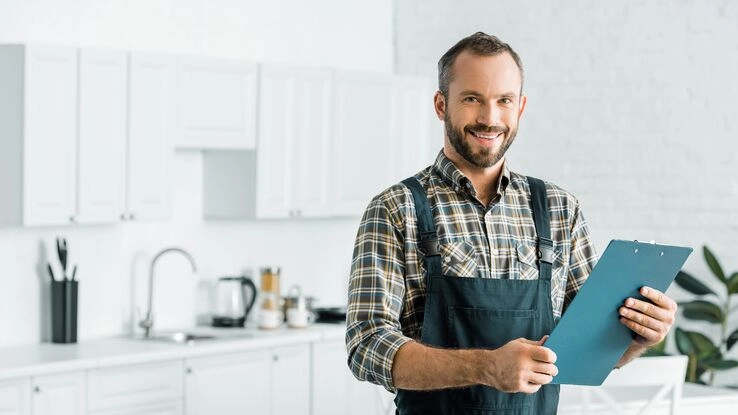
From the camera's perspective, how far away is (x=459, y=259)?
2309mm

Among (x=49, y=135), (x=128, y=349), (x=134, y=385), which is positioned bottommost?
(x=134, y=385)

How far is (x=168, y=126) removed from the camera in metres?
5.27

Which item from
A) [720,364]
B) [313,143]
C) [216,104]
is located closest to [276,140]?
[313,143]

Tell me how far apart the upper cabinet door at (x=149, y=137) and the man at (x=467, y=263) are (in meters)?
2.92

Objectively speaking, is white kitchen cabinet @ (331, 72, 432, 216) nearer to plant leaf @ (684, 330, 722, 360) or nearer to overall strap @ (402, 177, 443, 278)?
plant leaf @ (684, 330, 722, 360)

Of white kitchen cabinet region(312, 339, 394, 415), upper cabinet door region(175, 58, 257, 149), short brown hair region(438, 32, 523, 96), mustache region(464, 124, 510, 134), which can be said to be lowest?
white kitchen cabinet region(312, 339, 394, 415)

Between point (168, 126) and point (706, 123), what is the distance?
2.70 m

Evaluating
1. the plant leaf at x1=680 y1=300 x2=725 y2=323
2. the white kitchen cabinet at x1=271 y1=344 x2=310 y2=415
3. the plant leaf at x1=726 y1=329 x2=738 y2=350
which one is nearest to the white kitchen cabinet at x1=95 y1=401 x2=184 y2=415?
the white kitchen cabinet at x1=271 y1=344 x2=310 y2=415

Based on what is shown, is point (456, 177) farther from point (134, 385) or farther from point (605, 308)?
point (134, 385)

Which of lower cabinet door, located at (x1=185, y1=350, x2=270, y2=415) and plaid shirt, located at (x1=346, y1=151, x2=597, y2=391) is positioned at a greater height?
plaid shirt, located at (x1=346, y1=151, x2=597, y2=391)

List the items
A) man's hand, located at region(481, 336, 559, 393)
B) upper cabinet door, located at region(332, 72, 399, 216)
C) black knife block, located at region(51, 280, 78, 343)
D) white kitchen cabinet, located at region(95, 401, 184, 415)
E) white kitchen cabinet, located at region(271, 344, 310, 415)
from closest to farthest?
man's hand, located at region(481, 336, 559, 393), white kitchen cabinet, located at region(95, 401, 184, 415), black knife block, located at region(51, 280, 78, 343), white kitchen cabinet, located at region(271, 344, 310, 415), upper cabinet door, located at region(332, 72, 399, 216)

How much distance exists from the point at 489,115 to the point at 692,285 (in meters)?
3.80

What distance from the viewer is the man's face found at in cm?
229

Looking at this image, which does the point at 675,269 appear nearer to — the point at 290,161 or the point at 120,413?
the point at 120,413
